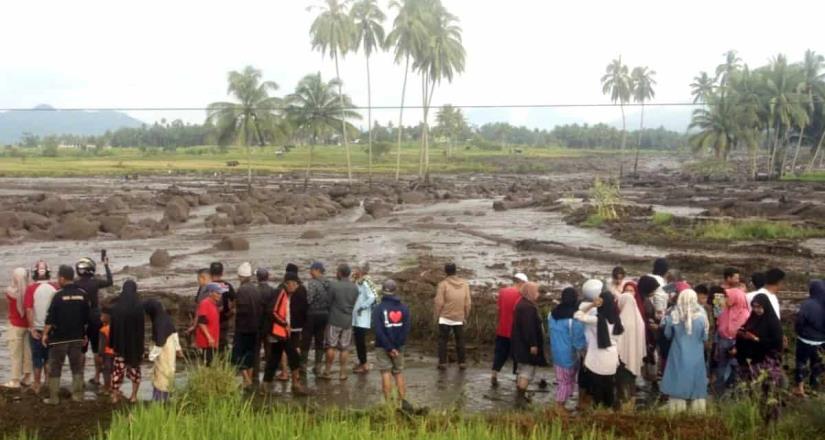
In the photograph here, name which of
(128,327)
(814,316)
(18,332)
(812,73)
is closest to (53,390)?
(128,327)

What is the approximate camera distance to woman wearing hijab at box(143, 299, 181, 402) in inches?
331

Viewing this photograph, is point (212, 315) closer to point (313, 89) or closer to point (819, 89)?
point (313, 89)

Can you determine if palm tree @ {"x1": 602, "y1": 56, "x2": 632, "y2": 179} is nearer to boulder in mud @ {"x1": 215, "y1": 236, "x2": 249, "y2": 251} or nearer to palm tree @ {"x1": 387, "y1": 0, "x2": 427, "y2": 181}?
palm tree @ {"x1": 387, "y1": 0, "x2": 427, "y2": 181}

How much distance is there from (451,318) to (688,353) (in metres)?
3.46

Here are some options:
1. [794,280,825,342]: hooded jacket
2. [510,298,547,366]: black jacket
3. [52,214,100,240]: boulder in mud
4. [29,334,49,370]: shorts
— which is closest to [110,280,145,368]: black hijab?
[29,334,49,370]: shorts

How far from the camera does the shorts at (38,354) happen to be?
919 centimetres

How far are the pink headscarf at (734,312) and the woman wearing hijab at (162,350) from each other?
610cm

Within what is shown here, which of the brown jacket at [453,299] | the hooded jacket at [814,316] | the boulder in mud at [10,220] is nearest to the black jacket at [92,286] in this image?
the brown jacket at [453,299]

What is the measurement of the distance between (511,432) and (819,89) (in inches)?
2628

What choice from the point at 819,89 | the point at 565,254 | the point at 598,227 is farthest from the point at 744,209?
the point at 819,89

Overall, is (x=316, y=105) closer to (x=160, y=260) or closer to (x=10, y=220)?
(x=10, y=220)

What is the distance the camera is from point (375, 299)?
34.0ft

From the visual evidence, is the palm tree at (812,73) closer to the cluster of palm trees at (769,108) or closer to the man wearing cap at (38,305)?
the cluster of palm trees at (769,108)

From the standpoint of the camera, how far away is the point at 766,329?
816 centimetres
